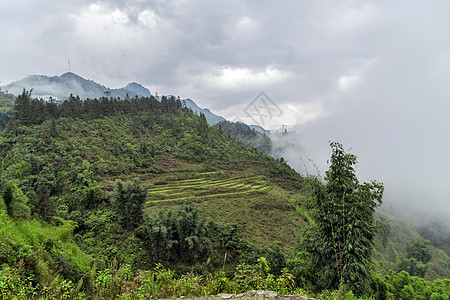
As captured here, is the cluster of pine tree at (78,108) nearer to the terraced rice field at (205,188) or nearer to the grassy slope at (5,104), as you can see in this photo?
the grassy slope at (5,104)

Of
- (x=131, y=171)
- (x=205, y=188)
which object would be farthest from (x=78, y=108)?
(x=205, y=188)

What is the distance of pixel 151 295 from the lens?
8.18 feet

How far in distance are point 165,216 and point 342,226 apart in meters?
10.8

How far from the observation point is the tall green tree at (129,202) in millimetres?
14359

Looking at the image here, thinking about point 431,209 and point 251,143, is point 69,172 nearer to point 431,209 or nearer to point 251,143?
point 251,143

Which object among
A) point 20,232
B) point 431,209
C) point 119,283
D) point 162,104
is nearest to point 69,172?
point 20,232

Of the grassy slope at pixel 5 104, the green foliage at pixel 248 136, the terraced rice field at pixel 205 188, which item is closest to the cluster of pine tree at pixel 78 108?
the grassy slope at pixel 5 104

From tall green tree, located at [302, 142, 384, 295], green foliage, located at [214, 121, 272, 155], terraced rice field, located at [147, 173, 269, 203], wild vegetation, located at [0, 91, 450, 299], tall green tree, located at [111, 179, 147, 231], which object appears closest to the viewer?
wild vegetation, located at [0, 91, 450, 299]

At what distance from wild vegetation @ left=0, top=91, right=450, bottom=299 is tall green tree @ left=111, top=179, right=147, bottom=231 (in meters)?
0.08

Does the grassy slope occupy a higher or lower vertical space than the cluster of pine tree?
higher

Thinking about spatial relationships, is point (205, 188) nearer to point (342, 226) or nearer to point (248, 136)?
point (342, 226)

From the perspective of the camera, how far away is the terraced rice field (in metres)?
23.8

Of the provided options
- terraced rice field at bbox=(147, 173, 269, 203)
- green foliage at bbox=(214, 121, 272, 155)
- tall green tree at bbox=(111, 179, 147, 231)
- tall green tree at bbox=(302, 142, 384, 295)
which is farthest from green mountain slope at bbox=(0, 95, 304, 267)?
green foliage at bbox=(214, 121, 272, 155)

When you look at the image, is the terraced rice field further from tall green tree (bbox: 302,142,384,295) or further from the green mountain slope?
tall green tree (bbox: 302,142,384,295)
